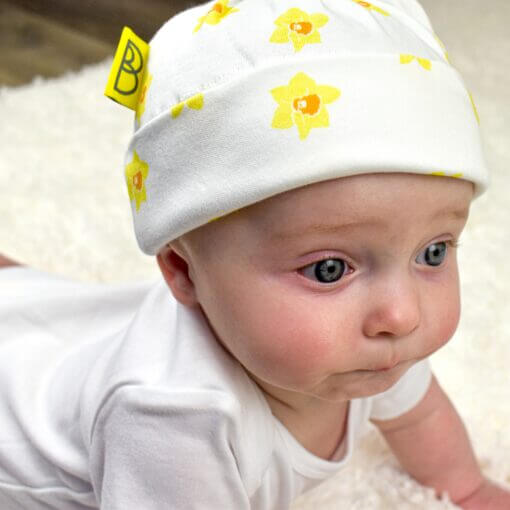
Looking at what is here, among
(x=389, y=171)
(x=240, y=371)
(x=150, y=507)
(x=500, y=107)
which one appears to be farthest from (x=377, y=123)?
(x=500, y=107)

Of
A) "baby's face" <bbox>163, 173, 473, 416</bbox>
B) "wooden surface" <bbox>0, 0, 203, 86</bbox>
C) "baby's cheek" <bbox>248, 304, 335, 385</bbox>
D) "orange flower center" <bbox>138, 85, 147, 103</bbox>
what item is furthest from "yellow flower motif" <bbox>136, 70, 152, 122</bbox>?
"wooden surface" <bbox>0, 0, 203, 86</bbox>

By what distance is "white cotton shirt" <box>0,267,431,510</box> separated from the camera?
78cm

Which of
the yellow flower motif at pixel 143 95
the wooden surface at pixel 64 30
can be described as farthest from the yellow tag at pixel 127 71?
the wooden surface at pixel 64 30

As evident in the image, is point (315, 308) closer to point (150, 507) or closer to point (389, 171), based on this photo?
point (389, 171)

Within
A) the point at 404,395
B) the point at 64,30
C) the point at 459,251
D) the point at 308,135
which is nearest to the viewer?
the point at 308,135

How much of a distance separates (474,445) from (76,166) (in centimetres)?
91

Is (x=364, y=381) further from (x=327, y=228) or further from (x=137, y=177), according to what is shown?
(x=137, y=177)

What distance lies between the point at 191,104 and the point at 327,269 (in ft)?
0.58

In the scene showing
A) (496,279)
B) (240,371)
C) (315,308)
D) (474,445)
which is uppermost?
(315,308)

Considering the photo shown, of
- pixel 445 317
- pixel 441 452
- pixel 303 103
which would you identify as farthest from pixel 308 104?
pixel 441 452

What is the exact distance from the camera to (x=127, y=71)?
2.54ft

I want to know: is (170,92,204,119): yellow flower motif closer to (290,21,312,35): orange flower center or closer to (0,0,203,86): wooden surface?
(290,21,312,35): orange flower center

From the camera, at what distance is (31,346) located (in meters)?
1.03

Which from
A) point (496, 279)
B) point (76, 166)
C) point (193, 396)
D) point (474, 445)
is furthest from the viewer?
point (76, 166)
